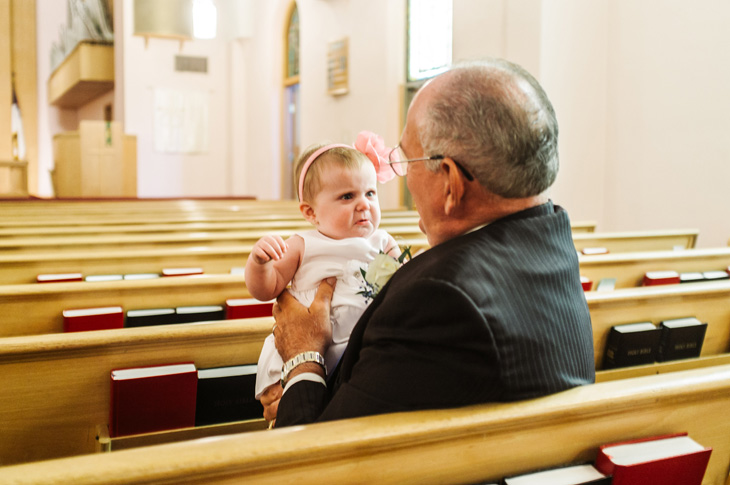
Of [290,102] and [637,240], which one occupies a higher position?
[290,102]

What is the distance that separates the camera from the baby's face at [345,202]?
62.9 inches

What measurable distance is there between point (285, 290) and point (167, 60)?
38.3 ft

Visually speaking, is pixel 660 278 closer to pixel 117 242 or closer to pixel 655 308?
pixel 655 308

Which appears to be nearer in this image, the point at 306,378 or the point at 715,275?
the point at 306,378

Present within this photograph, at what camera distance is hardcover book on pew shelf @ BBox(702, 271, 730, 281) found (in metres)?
2.74

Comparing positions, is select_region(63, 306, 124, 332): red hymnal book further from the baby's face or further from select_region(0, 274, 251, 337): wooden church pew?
the baby's face

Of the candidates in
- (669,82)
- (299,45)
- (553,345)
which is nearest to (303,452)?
(553,345)

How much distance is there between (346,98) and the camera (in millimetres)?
9250

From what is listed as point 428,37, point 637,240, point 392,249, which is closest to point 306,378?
point 392,249

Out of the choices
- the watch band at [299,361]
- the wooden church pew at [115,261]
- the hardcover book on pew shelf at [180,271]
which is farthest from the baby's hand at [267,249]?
the hardcover book on pew shelf at [180,271]

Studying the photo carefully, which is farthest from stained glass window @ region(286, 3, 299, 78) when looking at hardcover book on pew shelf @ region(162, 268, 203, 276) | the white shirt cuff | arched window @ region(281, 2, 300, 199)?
the white shirt cuff

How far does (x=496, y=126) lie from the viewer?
987mm

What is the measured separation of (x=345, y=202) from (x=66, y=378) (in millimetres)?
747

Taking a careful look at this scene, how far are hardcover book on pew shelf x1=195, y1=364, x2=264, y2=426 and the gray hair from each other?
77cm
